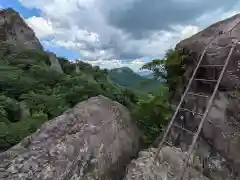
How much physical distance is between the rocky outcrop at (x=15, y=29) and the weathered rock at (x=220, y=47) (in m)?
17.9

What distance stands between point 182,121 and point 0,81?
31.8 ft

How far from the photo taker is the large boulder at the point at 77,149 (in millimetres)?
3689

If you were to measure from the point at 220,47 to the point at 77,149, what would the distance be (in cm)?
268

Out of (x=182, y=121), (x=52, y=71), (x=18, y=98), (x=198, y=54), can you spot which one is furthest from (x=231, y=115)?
(x=52, y=71)

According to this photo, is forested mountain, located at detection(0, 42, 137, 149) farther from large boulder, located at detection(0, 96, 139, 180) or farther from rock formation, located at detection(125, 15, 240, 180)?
rock formation, located at detection(125, 15, 240, 180)

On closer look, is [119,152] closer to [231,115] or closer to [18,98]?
[231,115]

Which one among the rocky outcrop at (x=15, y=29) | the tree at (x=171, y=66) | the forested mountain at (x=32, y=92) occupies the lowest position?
the forested mountain at (x=32, y=92)

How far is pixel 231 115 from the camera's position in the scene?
165 inches

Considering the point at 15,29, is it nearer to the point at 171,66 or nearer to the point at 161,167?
the point at 171,66

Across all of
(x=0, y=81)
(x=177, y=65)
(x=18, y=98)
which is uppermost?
(x=177, y=65)

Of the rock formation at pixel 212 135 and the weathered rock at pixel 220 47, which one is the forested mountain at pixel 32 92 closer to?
the rock formation at pixel 212 135

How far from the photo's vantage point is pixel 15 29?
22.0 m

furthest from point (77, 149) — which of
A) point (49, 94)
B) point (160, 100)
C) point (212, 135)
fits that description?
point (49, 94)

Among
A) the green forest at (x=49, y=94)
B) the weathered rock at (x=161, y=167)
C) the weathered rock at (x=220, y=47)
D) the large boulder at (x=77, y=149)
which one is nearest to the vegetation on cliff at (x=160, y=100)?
the green forest at (x=49, y=94)
